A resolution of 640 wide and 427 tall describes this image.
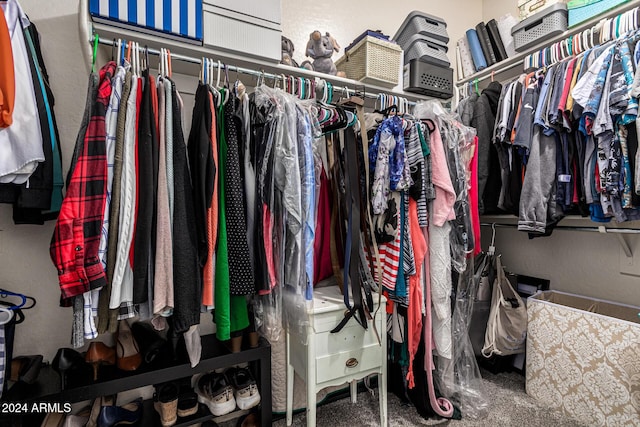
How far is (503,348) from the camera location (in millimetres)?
1815

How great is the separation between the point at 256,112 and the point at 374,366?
121cm

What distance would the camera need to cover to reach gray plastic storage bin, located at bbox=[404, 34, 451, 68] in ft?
5.82

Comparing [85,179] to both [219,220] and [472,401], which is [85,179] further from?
[472,401]

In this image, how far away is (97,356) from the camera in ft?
3.60

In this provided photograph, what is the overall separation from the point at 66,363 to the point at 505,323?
213 centimetres

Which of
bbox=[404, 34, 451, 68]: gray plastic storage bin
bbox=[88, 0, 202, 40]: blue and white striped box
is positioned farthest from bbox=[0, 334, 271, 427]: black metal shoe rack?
bbox=[404, 34, 451, 68]: gray plastic storage bin

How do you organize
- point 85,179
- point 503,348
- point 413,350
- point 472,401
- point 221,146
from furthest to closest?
point 503,348
point 472,401
point 413,350
point 221,146
point 85,179

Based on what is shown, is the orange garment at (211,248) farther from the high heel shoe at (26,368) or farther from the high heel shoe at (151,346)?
the high heel shoe at (26,368)

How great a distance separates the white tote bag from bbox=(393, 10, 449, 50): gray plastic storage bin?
59.6 inches

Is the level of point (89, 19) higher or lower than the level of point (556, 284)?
higher

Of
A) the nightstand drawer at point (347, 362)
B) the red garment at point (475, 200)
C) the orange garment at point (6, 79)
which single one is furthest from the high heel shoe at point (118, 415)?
the red garment at point (475, 200)

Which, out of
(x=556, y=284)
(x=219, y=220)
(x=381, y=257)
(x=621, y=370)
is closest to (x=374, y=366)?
(x=381, y=257)

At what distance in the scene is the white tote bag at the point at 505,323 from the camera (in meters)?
1.78

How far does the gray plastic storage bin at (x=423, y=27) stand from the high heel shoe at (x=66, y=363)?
2.23 metres
